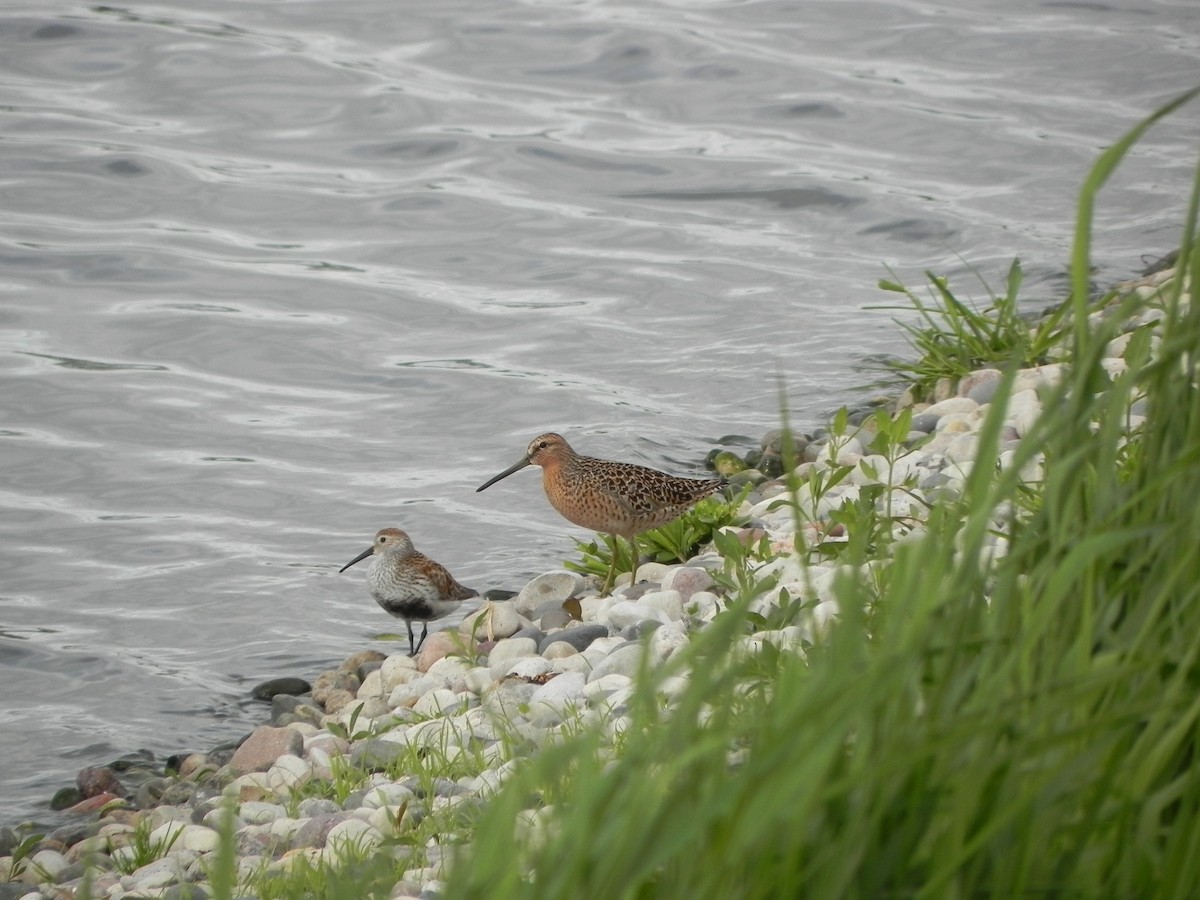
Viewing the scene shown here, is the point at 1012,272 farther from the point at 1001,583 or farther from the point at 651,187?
the point at 651,187

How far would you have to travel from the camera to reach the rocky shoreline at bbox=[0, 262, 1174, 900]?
4840 mm

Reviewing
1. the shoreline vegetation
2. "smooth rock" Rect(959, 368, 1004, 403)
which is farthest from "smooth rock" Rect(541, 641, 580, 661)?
"smooth rock" Rect(959, 368, 1004, 403)

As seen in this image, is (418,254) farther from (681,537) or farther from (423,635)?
(681,537)

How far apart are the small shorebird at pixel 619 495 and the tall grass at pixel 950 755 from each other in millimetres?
4888

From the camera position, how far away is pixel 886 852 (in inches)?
85.4

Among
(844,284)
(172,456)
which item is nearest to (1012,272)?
(844,284)

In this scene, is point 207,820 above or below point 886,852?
below

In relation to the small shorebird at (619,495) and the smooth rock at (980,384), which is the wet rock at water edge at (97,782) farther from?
the smooth rock at (980,384)

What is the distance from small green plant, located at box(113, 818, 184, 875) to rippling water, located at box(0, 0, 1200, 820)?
1.49m

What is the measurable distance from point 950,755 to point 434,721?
3814 millimetres

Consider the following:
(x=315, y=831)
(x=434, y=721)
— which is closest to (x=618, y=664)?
(x=434, y=721)

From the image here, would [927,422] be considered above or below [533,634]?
above

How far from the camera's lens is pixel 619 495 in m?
7.45

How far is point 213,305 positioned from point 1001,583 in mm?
11401
